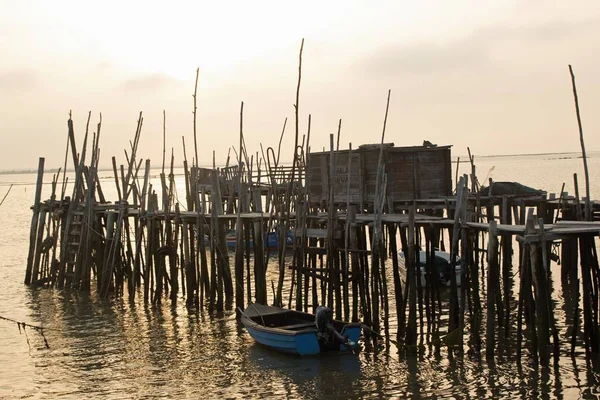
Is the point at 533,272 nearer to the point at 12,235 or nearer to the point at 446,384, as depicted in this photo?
the point at 446,384

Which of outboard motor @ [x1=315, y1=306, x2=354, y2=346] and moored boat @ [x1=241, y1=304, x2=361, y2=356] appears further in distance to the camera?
moored boat @ [x1=241, y1=304, x2=361, y2=356]

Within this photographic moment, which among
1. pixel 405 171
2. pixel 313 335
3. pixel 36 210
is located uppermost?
pixel 405 171

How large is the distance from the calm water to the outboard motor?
13.8 inches

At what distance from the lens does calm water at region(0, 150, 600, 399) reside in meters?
13.0

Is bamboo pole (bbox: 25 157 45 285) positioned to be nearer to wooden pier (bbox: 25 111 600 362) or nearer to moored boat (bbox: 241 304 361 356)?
wooden pier (bbox: 25 111 600 362)

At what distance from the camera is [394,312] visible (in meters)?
19.2

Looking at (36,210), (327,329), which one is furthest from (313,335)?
(36,210)

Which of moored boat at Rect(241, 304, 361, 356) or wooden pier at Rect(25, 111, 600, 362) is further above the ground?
wooden pier at Rect(25, 111, 600, 362)

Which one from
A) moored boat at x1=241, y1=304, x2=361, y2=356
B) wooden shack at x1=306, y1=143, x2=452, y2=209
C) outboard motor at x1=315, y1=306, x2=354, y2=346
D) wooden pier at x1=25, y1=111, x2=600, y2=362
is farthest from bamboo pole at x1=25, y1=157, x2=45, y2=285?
outboard motor at x1=315, y1=306, x2=354, y2=346

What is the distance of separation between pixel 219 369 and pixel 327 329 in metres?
2.07

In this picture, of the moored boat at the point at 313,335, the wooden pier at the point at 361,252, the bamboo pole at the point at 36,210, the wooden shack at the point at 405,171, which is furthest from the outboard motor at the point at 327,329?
the bamboo pole at the point at 36,210

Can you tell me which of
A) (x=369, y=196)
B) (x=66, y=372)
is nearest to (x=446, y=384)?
(x=66, y=372)

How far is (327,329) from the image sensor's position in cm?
1485

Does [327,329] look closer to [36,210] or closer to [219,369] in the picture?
[219,369]
